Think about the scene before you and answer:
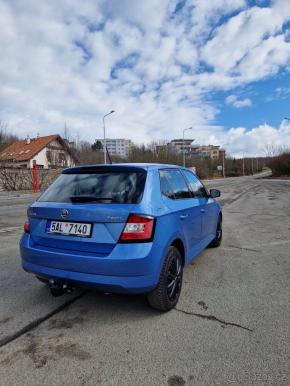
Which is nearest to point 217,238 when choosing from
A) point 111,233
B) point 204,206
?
point 204,206

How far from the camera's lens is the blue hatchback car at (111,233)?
3123 millimetres

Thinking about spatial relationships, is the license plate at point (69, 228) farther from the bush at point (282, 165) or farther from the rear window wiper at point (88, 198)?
the bush at point (282, 165)

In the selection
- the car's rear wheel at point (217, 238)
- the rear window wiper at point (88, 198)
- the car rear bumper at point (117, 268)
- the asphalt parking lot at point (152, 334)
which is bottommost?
the asphalt parking lot at point (152, 334)

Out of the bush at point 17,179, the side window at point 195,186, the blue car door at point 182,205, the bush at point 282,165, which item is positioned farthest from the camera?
the bush at point 282,165

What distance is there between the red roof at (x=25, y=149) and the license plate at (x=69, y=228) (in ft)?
151

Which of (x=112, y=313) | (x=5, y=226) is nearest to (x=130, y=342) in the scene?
(x=112, y=313)

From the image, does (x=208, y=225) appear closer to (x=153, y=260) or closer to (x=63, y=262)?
(x=153, y=260)

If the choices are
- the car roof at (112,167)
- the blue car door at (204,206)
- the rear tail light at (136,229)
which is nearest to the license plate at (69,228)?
the rear tail light at (136,229)

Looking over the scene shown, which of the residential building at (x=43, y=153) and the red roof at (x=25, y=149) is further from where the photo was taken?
the red roof at (x=25, y=149)

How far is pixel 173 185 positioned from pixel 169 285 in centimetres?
126

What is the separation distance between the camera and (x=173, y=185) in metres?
4.18

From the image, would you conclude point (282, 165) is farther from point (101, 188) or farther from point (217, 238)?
point (101, 188)

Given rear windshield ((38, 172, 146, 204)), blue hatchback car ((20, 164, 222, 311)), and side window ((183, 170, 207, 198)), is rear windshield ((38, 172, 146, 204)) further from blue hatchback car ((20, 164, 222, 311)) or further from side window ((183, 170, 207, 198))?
side window ((183, 170, 207, 198))

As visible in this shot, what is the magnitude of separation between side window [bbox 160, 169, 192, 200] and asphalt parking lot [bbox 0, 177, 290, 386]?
122 cm
